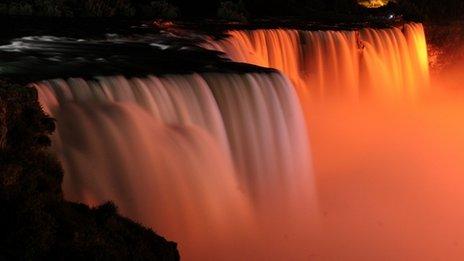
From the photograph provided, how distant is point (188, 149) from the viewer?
23.2 feet

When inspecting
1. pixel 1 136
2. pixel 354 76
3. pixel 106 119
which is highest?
pixel 1 136

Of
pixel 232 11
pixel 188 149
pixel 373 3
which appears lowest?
pixel 373 3

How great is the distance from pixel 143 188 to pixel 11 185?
2.39 meters

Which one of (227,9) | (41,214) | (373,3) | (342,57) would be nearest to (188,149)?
(41,214)

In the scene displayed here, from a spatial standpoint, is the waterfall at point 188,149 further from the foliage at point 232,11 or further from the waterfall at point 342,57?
the foliage at point 232,11

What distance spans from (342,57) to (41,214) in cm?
1085

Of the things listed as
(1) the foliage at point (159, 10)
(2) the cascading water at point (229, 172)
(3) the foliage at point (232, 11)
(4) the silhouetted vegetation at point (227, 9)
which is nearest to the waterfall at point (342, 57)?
(2) the cascading water at point (229, 172)

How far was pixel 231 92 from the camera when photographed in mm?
7867

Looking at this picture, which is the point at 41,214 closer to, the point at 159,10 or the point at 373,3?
the point at 159,10

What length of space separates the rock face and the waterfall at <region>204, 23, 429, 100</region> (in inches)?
254

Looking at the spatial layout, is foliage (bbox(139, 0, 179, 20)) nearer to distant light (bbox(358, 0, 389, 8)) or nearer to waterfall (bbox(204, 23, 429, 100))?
waterfall (bbox(204, 23, 429, 100))

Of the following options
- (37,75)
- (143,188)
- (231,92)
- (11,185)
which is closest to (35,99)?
(11,185)

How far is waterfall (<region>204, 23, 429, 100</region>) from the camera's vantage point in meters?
12.6

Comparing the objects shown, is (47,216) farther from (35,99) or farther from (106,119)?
(106,119)
